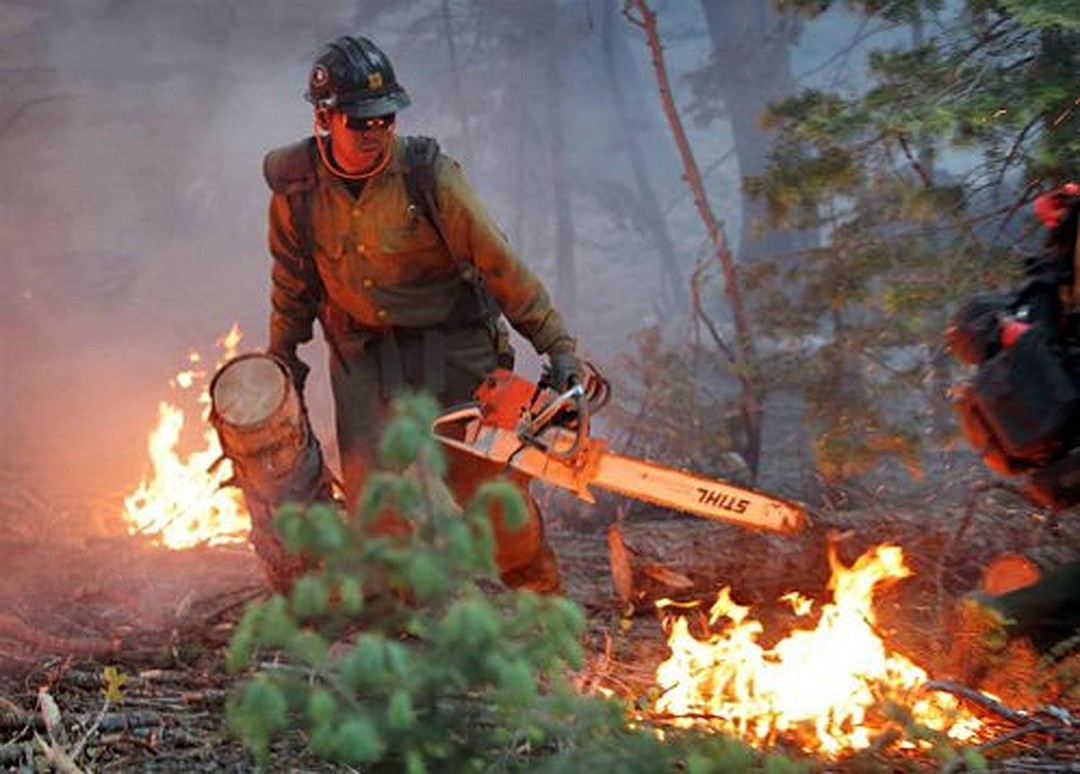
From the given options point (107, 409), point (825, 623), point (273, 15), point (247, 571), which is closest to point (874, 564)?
point (825, 623)

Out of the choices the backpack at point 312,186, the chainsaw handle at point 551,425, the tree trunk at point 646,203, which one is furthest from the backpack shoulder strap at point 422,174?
the tree trunk at point 646,203

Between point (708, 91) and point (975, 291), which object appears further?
point (708, 91)

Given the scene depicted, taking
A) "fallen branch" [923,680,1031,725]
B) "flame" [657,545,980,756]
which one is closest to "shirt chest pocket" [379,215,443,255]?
"flame" [657,545,980,756]

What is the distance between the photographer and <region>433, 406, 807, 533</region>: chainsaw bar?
4.12 m

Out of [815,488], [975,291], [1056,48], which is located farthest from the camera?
[815,488]

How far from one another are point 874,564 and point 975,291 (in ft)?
5.30

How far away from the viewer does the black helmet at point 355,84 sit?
434 centimetres

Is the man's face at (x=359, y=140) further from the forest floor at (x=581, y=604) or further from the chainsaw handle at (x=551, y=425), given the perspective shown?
the forest floor at (x=581, y=604)

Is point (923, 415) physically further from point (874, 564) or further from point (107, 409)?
point (107, 409)

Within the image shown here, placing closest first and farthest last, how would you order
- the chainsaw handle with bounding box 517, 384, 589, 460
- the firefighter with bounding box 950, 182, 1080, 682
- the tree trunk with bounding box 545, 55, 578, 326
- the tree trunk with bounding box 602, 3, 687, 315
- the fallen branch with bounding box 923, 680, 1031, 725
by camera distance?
the fallen branch with bounding box 923, 680, 1031, 725 → the firefighter with bounding box 950, 182, 1080, 682 → the chainsaw handle with bounding box 517, 384, 589, 460 → the tree trunk with bounding box 545, 55, 578, 326 → the tree trunk with bounding box 602, 3, 687, 315

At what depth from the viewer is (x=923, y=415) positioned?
6.52 metres

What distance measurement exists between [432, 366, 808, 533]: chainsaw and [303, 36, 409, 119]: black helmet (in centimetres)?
114

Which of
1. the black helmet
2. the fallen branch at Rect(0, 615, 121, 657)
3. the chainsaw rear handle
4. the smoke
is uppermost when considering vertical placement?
the smoke

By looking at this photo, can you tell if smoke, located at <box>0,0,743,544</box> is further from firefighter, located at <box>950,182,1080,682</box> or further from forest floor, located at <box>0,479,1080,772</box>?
firefighter, located at <box>950,182,1080,682</box>
